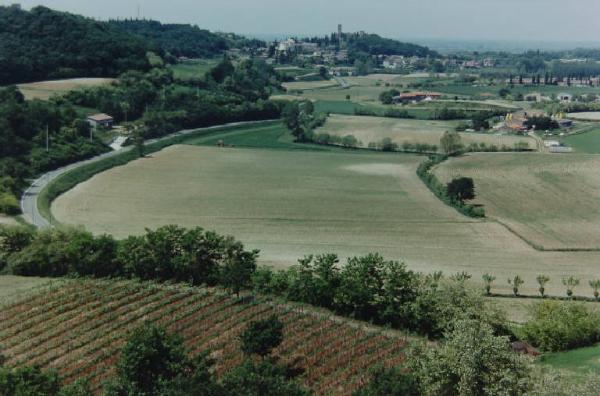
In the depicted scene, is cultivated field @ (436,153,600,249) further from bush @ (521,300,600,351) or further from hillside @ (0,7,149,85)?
hillside @ (0,7,149,85)

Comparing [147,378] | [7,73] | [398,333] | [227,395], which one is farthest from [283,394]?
[7,73]

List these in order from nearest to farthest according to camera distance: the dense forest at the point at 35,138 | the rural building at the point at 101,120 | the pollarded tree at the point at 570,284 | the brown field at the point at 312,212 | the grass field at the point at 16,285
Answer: the grass field at the point at 16,285, the pollarded tree at the point at 570,284, the brown field at the point at 312,212, the dense forest at the point at 35,138, the rural building at the point at 101,120

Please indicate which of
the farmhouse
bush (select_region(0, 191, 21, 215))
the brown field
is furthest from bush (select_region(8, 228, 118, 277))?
the farmhouse

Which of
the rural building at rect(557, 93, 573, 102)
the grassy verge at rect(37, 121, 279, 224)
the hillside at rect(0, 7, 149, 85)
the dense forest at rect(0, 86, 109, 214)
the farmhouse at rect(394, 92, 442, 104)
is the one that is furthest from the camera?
the rural building at rect(557, 93, 573, 102)

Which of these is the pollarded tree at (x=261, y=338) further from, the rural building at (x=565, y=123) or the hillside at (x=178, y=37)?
the hillside at (x=178, y=37)

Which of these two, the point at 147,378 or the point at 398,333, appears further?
the point at 398,333

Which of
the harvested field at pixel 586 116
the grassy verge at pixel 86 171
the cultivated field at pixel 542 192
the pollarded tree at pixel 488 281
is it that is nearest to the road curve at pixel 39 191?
the grassy verge at pixel 86 171

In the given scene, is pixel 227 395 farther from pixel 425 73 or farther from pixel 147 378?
pixel 425 73
